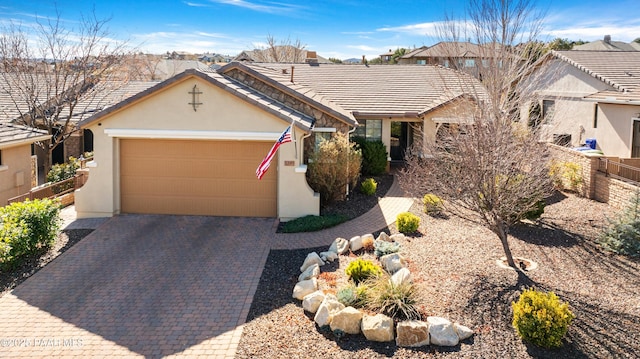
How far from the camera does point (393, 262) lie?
9953mm

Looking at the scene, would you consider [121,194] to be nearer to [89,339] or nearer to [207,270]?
[207,270]

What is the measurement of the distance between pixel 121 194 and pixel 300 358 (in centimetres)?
994

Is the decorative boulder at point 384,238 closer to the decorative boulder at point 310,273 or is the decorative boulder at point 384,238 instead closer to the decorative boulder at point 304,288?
the decorative boulder at point 310,273

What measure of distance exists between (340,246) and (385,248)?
1191mm

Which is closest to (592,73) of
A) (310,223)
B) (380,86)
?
(380,86)

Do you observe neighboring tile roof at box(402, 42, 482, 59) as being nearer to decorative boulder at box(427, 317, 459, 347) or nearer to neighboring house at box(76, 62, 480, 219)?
neighboring house at box(76, 62, 480, 219)

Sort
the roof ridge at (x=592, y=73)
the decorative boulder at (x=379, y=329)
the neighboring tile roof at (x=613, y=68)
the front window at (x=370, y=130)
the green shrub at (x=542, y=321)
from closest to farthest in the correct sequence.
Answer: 1. the green shrub at (x=542, y=321)
2. the decorative boulder at (x=379, y=329)
3. the neighboring tile roof at (x=613, y=68)
4. the roof ridge at (x=592, y=73)
5. the front window at (x=370, y=130)

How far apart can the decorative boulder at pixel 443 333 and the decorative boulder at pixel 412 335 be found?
95 millimetres

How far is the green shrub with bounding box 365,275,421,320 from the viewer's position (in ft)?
25.9

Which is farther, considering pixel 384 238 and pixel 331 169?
pixel 331 169

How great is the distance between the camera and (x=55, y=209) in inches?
467

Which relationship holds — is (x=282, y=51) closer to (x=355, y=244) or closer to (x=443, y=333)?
(x=355, y=244)

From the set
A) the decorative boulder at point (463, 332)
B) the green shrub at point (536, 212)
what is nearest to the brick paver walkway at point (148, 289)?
the decorative boulder at point (463, 332)

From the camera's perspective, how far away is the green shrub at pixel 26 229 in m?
10.4
